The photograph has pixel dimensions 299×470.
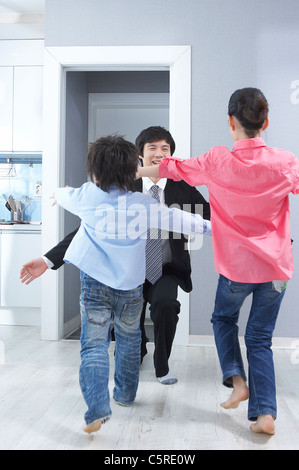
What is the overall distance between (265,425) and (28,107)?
310 centimetres

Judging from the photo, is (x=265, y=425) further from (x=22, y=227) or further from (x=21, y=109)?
(x=21, y=109)

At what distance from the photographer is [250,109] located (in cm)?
165

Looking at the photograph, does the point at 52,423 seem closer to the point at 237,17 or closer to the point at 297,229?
the point at 297,229

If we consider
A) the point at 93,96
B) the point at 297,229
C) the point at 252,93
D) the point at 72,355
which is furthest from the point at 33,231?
the point at 252,93

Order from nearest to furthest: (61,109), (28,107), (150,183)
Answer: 1. (150,183)
2. (61,109)
3. (28,107)

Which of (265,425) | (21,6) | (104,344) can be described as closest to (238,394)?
(265,425)

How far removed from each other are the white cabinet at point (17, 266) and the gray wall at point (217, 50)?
4.10ft

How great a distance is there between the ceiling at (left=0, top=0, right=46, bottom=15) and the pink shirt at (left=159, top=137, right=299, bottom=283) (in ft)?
8.30

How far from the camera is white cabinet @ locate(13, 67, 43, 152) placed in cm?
385

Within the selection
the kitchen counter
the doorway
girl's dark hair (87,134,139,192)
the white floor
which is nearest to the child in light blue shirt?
girl's dark hair (87,134,139,192)

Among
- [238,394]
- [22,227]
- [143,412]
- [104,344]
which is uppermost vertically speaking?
[22,227]

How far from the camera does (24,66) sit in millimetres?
3857

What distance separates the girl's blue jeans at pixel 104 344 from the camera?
1615 mm

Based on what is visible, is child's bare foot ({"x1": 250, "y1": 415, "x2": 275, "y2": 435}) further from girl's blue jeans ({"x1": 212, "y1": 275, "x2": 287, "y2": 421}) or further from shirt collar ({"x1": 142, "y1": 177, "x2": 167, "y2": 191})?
shirt collar ({"x1": 142, "y1": 177, "x2": 167, "y2": 191})
